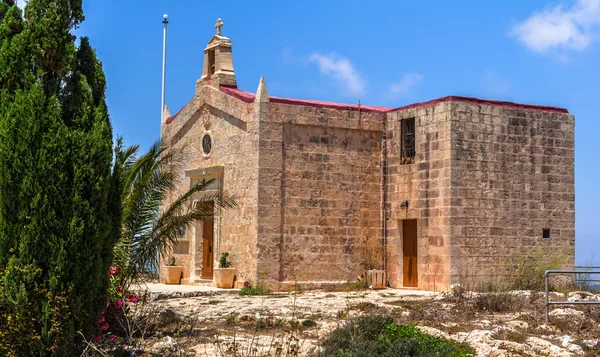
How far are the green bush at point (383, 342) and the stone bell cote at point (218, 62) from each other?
41.4 feet

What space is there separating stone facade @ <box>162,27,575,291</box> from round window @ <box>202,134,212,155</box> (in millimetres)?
555

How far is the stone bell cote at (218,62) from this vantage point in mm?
22578

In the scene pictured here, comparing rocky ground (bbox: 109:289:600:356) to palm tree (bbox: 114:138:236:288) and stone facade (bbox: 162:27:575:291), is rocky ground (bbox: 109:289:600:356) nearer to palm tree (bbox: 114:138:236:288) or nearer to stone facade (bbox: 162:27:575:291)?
palm tree (bbox: 114:138:236:288)

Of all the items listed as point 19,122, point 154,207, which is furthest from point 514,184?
point 19,122

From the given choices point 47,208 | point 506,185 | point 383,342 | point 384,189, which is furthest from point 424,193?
point 47,208

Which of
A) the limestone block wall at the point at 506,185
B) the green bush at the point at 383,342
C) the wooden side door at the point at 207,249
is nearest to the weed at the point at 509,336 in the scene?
the green bush at the point at 383,342

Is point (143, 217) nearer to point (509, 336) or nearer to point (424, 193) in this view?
point (509, 336)

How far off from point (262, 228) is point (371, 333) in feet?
31.0

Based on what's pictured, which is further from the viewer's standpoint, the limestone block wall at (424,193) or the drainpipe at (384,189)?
the drainpipe at (384,189)

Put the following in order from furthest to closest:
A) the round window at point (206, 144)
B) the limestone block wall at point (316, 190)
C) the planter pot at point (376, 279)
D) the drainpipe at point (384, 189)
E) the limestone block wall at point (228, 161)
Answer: the round window at point (206, 144), the drainpipe at point (384, 189), the planter pot at point (376, 279), the limestone block wall at point (228, 161), the limestone block wall at point (316, 190)

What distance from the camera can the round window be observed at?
22844 millimetres

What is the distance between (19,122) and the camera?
9.94 m

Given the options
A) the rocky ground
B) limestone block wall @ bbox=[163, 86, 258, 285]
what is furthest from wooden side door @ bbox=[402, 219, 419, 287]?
limestone block wall @ bbox=[163, 86, 258, 285]

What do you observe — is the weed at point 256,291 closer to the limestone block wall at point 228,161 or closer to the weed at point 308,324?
the limestone block wall at point 228,161
